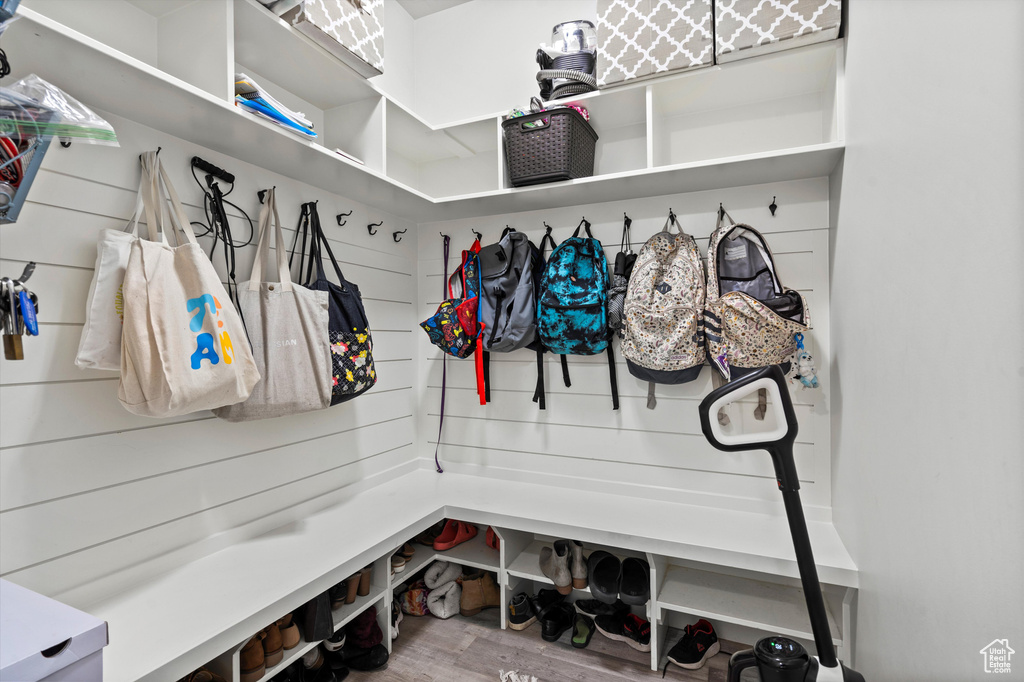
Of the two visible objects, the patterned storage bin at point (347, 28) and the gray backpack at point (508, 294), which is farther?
the gray backpack at point (508, 294)

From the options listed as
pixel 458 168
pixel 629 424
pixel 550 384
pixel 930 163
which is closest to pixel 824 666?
pixel 930 163

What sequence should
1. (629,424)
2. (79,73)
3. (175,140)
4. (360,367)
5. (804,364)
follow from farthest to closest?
(629,424)
(360,367)
(804,364)
(175,140)
(79,73)

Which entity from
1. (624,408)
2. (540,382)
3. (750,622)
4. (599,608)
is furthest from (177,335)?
(750,622)

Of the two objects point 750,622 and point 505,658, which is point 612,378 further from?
point 505,658

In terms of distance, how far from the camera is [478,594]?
2279 mm

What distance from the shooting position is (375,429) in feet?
7.68

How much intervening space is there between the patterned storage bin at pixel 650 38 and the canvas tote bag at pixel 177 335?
1.50 metres

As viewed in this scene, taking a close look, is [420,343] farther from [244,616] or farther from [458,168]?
[244,616]

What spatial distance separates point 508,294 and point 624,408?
72 cm

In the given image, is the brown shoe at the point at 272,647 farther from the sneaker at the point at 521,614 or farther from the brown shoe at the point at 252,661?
the sneaker at the point at 521,614

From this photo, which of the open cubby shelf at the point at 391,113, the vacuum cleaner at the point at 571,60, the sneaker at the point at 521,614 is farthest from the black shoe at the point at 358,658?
the vacuum cleaner at the point at 571,60

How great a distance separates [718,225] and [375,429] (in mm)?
1742

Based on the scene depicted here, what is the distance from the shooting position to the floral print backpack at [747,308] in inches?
67.7

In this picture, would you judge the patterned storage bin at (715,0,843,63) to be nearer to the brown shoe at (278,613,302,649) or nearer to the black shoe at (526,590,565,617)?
the black shoe at (526,590,565,617)
